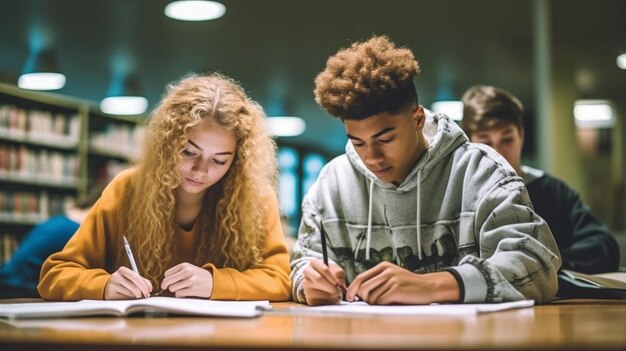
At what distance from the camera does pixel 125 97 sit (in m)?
7.35

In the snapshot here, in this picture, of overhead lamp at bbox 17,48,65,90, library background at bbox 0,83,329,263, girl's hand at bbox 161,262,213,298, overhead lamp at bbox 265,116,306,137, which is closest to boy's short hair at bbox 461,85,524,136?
girl's hand at bbox 161,262,213,298

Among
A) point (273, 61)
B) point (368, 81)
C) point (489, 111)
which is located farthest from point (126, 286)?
point (273, 61)

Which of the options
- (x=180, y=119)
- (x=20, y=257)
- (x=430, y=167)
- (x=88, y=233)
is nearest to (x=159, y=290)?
(x=88, y=233)

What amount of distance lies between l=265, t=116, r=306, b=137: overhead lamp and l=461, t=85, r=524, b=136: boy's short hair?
8.13 m

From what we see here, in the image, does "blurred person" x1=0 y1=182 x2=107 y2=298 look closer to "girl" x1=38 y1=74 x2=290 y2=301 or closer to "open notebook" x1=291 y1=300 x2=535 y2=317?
"girl" x1=38 y1=74 x2=290 y2=301

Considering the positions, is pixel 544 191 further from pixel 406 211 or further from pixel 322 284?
pixel 322 284

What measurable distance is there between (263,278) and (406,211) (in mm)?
410

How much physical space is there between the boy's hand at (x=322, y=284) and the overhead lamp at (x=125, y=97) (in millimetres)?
6253

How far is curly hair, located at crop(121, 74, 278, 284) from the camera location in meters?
1.75

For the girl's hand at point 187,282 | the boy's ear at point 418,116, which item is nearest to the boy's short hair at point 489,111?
the boy's ear at point 418,116

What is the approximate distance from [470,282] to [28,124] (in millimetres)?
5662

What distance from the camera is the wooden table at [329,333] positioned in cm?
77

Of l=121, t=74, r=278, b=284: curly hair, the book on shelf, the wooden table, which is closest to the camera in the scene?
the wooden table

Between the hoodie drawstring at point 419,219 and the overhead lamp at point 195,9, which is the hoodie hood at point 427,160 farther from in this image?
the overhead lamp at point 195,9
